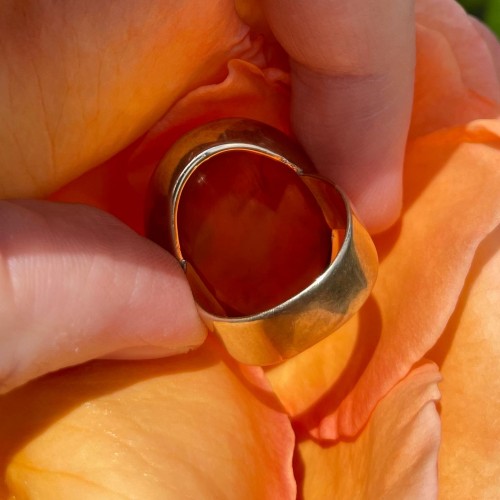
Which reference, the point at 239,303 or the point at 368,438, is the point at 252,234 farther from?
the point at 368,438

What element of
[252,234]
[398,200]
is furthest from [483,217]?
[252,234]

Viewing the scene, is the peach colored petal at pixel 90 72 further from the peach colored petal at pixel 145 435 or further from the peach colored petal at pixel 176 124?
the peach colored petal at pixel 145 435

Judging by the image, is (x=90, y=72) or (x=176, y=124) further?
(x=176, y=124)

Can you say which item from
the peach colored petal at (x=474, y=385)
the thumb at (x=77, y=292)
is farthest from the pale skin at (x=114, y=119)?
the peach colored petal at (x=474, y=385)

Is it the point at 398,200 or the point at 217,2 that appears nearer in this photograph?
the point at 217,2

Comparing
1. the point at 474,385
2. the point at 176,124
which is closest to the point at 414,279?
the point at 474,385

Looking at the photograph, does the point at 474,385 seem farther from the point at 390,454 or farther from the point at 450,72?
the point at 450,72
